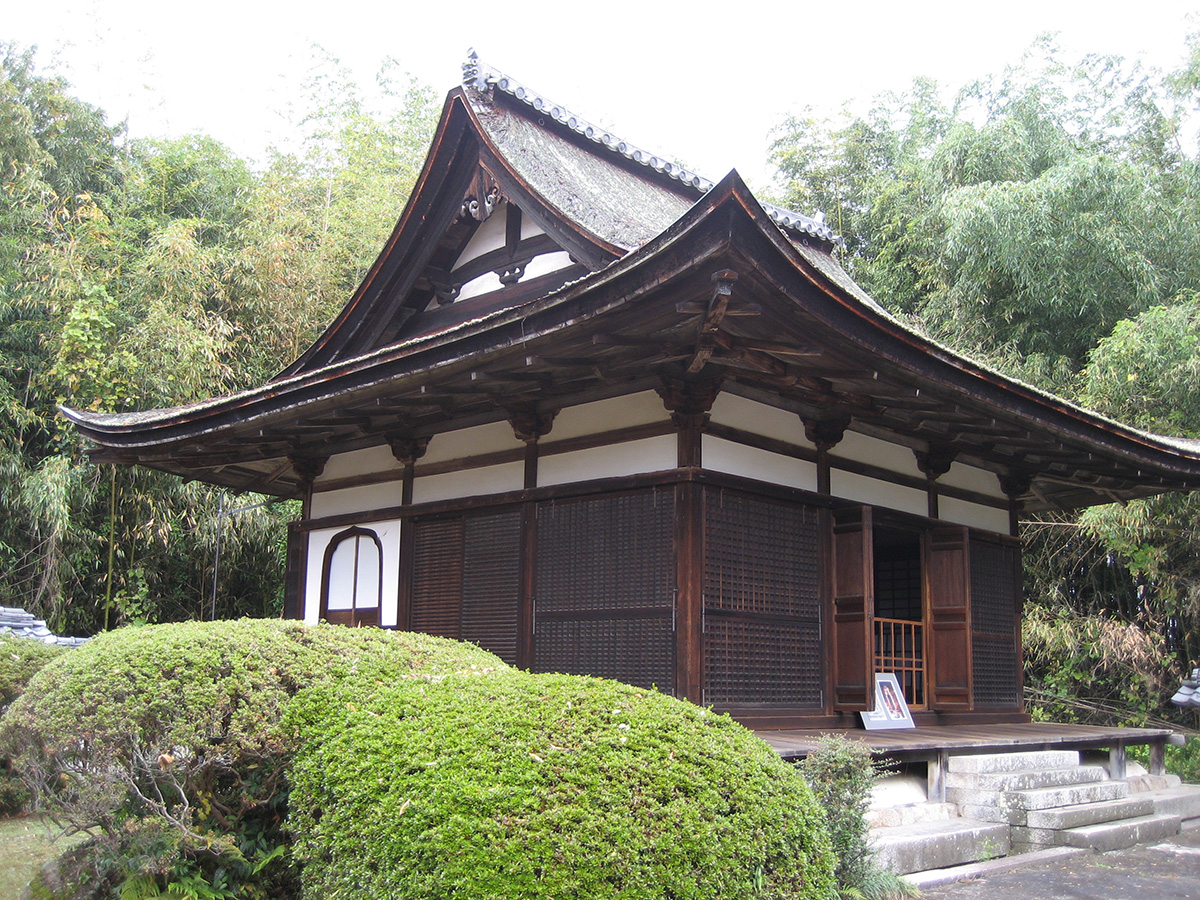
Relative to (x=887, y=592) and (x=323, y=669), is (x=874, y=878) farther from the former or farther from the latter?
(x=887, y=592)

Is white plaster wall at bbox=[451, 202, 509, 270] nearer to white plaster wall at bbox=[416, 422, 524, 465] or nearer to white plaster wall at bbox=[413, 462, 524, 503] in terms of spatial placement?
white plaster wall at bbox=[416, 422, 524, 465]

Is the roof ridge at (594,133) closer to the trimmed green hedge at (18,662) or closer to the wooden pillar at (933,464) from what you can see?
the wooden pillar at (933,464)

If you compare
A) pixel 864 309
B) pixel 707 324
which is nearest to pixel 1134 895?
pixel 864 309

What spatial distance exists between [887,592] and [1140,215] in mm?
7143

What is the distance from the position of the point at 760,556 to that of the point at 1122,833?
3268 mm

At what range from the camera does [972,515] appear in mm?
9727

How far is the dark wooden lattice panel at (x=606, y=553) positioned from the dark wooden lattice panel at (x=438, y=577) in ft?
3.33

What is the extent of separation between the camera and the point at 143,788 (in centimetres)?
507

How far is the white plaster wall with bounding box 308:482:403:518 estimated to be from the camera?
9336 millimetres

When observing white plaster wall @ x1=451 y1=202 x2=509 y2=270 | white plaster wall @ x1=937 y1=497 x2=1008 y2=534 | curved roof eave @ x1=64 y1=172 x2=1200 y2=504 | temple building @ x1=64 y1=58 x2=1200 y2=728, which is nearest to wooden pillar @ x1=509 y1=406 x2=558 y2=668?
temple building @ x1=64 y1=58 x2=1200 y2=728

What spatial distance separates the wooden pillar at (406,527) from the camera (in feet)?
29.0

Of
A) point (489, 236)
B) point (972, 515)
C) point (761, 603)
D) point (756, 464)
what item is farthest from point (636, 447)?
point (972, 515)

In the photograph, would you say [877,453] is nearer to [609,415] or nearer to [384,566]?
[609,415]

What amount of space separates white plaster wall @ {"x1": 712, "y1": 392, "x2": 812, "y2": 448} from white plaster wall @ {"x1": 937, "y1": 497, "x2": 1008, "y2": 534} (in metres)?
2.23
